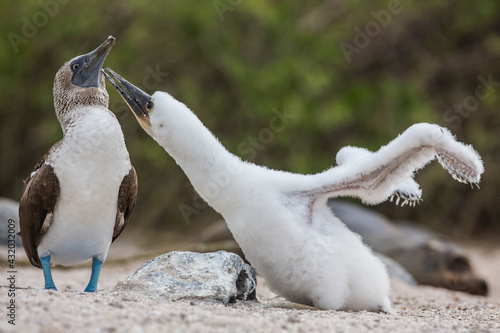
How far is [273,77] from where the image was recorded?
10648mm

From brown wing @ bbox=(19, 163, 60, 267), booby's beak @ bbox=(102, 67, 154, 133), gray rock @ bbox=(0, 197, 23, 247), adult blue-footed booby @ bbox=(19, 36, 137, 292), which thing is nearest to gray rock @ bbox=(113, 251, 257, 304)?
adult blue-footed booby @ bbox=(19, 36, 137, 292)

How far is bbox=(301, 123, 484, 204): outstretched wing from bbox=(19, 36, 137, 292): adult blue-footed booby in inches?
50.7

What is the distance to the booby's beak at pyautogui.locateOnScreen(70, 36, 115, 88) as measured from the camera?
4590mm

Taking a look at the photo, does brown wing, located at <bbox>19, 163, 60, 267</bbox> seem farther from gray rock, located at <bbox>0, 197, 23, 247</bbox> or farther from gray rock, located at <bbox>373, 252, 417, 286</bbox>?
gray rock, located at <bbox>373, 252, 417, 286</bbox>

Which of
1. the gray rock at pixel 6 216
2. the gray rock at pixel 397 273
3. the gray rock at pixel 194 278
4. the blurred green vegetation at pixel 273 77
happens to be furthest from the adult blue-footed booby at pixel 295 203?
the blurred green vegetation at pixel 273 77

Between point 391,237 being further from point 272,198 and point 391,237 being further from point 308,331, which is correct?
point 308,331

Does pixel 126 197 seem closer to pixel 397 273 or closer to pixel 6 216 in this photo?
pixel 6 216

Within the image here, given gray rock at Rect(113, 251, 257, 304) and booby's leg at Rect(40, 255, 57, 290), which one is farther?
booby's leg at Rect(40, 255, 57, 290)

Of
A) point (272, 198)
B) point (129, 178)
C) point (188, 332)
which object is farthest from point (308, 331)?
point (129, 178)

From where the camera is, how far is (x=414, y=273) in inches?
299

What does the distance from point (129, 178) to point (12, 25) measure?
7.72 metres

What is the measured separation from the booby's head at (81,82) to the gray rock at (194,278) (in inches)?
48.2

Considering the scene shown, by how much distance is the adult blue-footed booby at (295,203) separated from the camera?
4.03 metres

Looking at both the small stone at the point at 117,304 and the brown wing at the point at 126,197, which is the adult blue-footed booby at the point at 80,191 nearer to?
the brown wing at the point at 126,197
